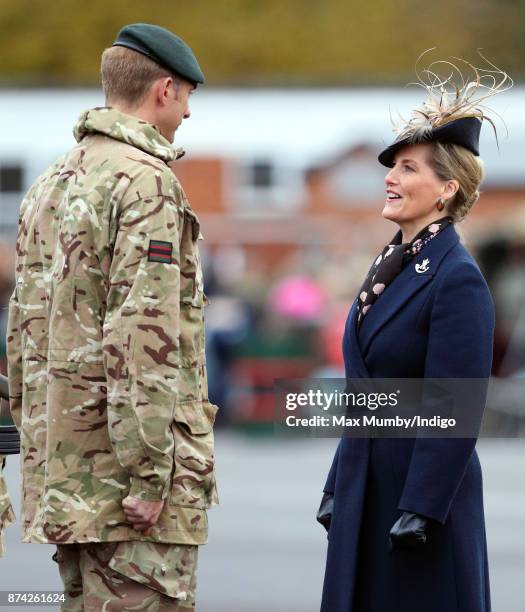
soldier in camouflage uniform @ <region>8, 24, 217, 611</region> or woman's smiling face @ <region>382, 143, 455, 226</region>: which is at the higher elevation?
woman's smiling face @ <region>382, 143, 455, 226</region>

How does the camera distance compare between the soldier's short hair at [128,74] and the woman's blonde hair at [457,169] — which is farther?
the woman's blonde hair at [457,169]

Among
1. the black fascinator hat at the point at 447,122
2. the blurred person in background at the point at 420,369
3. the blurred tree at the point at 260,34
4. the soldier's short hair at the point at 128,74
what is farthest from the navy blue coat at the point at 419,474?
the blurred tree at the point at 260,34

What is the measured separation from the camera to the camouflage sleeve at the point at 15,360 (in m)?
4.02

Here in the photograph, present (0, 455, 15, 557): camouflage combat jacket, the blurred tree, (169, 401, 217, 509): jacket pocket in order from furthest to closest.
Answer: the blurred tree < (0, 455, 15, 557): camouflage combat jacket < (169, 401, 217, 509): jacket pocket

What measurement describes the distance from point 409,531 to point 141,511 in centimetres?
76

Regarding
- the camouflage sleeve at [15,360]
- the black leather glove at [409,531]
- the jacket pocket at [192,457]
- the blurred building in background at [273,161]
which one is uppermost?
the blurred building in background at [273,161]

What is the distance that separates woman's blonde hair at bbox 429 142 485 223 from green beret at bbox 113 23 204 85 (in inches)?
31.4

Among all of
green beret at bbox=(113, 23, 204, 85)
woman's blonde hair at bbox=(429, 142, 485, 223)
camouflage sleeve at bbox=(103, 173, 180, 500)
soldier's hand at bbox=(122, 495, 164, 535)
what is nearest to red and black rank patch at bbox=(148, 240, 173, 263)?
camouflage sleeve at bbox=(103, 173, 180, 500)

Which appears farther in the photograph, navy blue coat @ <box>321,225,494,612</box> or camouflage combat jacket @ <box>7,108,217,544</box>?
navy blue coat @ <box>321,225,494,612</box>

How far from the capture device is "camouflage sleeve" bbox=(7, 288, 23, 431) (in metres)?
4.02

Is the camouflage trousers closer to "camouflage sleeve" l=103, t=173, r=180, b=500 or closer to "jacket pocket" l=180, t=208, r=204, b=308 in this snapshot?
"camouflage sleeve" l=103, t=173, r=180, b=500

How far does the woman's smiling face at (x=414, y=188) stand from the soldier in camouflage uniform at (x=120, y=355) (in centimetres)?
66

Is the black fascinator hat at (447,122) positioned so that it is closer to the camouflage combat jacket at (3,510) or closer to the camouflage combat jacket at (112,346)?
the camouflage combat jacket at (112,346)

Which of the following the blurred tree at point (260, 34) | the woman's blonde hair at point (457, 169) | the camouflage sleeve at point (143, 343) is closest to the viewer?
the camouflage sleeve at point (143, 343)
